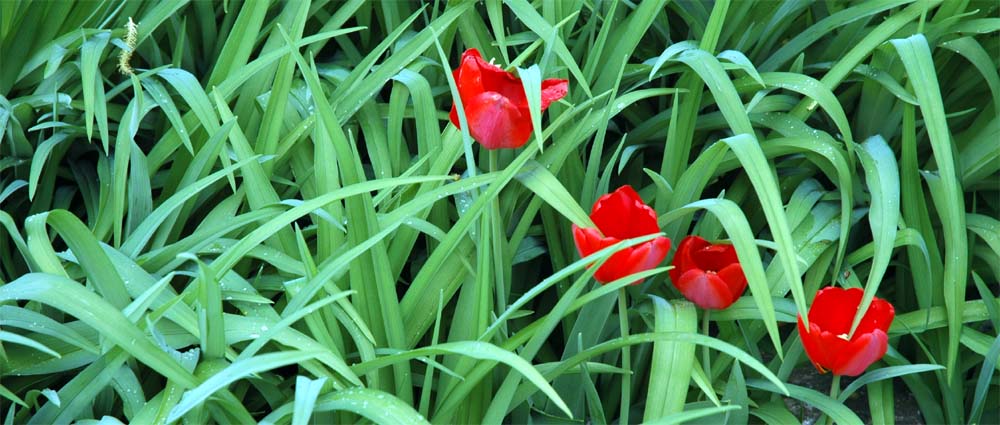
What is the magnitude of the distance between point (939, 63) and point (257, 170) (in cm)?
101

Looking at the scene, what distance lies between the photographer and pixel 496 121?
3.46 feet

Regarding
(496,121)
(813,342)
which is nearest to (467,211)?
(496,121)

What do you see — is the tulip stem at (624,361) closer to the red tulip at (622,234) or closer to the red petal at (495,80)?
the red tulip at (622,234)

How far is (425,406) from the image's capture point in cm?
109

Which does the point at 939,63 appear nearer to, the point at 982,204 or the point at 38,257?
the point at 982,204

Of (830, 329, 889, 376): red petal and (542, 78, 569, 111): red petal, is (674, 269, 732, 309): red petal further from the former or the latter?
(542, 78, 569, 111): red petal

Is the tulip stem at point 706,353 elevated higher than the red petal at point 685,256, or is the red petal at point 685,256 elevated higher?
the red petal at point 685,256

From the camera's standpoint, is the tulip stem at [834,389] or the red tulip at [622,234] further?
the tulip stem at [834,389]

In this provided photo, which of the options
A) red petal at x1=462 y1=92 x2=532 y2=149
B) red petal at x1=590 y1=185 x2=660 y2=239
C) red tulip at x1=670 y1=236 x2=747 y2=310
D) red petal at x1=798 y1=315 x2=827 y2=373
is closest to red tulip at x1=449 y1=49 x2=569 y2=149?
red petal at x1=462 y1=92 x2=532 y2=149

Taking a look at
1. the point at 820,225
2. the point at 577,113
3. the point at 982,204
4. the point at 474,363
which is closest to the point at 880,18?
the point at 982,204

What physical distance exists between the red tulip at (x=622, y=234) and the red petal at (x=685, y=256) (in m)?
0.06

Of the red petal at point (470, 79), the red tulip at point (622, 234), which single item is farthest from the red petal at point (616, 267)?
the red petal at point (470, 79)

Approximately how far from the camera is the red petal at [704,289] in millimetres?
1070

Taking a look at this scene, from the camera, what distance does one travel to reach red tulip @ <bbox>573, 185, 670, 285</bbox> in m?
1.01
